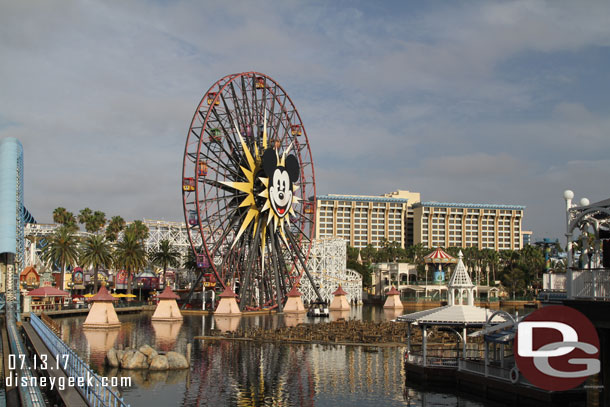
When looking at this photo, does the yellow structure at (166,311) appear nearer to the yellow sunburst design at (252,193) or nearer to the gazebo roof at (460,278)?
the yellow sunburst design at (252,193)

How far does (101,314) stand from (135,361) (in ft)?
87.2

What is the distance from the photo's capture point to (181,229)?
120 metres

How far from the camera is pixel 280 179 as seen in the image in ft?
282

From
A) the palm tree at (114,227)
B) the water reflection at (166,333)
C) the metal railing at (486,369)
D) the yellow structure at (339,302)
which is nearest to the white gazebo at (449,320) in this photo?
the metal railing at (486,369)

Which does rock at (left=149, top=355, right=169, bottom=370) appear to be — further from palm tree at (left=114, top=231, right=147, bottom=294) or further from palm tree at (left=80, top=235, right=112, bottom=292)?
palm tree at (left=114, top=231, right=147, bottom=294)

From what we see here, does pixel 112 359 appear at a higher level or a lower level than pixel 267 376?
higher

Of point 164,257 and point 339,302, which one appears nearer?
point 339,302

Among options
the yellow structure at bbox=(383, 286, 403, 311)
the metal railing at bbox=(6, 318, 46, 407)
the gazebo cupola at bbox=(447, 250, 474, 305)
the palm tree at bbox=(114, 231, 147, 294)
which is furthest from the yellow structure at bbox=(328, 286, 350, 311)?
the metal railing at bbox=(6, 318, 46, 407)

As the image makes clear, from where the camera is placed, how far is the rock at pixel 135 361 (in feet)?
123

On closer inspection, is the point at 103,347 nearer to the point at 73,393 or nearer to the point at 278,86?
the point at 73,393

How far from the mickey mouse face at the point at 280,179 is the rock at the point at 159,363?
154ft

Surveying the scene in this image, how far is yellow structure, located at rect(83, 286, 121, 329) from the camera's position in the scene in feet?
203

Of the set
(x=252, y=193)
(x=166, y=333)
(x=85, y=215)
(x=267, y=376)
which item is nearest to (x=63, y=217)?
(x=85, y=215)

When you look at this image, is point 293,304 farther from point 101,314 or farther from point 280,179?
point 101,314
